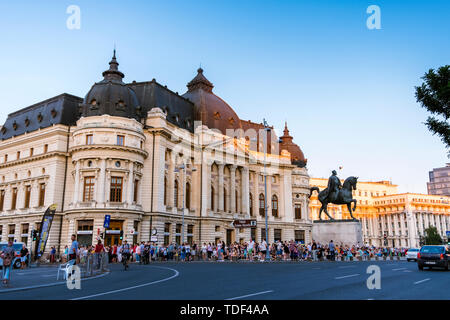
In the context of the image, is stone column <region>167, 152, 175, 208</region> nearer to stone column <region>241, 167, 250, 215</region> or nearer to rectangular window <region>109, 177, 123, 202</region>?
rectangular window <region>109, 177, 123, 202</region>

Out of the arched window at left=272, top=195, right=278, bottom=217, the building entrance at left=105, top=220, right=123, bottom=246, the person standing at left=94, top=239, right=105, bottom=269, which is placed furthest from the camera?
the arched window at left=272, top=195, right=278, bottom=217

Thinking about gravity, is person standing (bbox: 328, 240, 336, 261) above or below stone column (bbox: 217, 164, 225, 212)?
below

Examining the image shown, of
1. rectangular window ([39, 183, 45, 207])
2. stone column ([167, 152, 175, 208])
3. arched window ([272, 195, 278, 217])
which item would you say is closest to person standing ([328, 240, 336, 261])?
stone column ([167, 152, 175, 208])

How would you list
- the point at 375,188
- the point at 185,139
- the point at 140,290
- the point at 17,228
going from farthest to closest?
the point at 375,188 < the point at 185,139 < the point at 17,228 < the point at 140,290

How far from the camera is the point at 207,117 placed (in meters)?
61.8

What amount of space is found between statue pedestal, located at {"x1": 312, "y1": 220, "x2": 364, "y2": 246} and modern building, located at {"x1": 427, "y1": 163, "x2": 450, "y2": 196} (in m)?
144

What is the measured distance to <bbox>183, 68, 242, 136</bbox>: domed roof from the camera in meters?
62.1

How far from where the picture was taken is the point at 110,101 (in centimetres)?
4659

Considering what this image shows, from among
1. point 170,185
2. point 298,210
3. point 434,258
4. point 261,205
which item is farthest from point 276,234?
point 434,258

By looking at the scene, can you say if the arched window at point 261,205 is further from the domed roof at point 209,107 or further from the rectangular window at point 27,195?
the rectangular window at point 27,195

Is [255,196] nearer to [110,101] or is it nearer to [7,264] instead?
[110,101]
